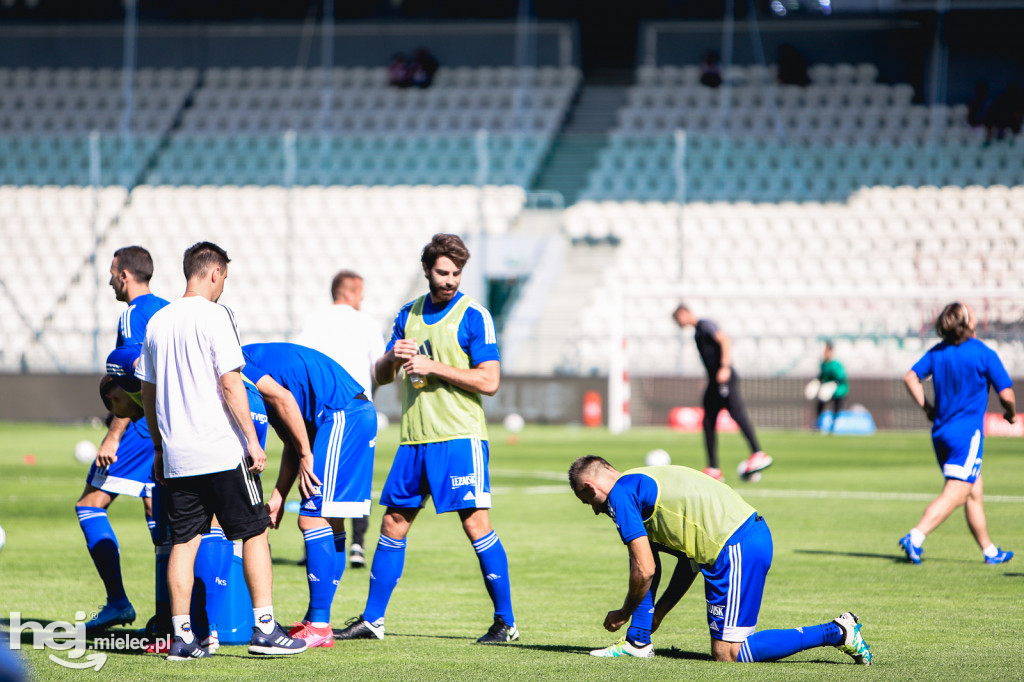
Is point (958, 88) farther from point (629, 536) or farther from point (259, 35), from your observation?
point (629, 536)

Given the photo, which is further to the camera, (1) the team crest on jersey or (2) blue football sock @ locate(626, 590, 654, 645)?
(1) the team crest on jersey

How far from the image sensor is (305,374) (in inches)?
265

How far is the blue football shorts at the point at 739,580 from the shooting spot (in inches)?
232

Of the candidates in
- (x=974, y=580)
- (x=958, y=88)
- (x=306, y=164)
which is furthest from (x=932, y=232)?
(x=974, y=580)

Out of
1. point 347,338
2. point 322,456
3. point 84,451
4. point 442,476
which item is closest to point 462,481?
point 442,476

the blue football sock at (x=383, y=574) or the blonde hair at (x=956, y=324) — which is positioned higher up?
the blonde hair at (x=956, y=324)

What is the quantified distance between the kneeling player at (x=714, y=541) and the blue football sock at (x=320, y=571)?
149cm

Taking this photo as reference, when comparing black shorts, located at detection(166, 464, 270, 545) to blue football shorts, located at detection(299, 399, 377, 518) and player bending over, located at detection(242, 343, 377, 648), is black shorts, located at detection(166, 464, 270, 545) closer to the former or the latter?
player bending over, located at detection(242, 343, 377, 648)

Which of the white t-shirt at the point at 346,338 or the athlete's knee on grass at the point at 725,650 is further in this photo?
the white t-shirt at the point at 346,338

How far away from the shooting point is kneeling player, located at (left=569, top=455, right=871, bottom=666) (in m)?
5.87

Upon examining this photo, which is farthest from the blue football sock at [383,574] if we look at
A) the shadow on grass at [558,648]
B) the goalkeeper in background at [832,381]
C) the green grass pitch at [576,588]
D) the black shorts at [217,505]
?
the goalkeeper in background at [832,381]

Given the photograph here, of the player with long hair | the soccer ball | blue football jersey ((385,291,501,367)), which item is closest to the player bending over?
blue football jersey ((385,291,501,367))

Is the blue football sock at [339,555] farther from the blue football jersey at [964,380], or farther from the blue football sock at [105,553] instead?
the blue football jersey at [964,380]

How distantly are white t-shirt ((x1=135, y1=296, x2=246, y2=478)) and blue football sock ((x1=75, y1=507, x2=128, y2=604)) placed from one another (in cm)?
146
